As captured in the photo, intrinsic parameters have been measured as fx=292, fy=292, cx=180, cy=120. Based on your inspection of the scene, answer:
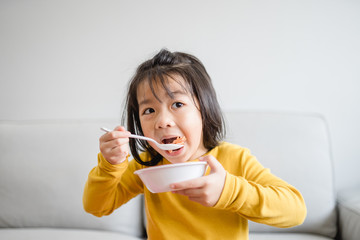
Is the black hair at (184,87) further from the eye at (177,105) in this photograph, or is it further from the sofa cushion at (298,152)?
the sofa cushion at (298,152)

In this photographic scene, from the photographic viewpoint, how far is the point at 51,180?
1.41 metres

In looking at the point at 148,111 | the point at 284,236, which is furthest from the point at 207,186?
the point at 284,236

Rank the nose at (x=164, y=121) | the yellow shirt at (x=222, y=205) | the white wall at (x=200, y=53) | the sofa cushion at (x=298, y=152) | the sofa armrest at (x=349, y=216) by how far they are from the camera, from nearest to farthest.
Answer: the yellow shirt at (x=222, y=205) < the nose at (x=164, y=121) < the sofa armrest at (x=349, y=216) < the sofa cushion at (x=298, y=152) < the white wall at (x=200, y=53)

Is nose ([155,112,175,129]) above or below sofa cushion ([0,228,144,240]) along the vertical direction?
above

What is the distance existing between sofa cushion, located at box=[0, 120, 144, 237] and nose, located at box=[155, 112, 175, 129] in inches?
28.8

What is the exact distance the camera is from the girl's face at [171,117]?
82 cm

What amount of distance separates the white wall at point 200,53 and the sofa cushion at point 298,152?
276 mm

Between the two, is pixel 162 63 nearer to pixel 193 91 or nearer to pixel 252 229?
pixel 193 91

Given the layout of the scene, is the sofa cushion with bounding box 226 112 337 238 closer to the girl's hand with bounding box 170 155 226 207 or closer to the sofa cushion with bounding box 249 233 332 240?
the sofa cushion with bounding box 249 233 332 240

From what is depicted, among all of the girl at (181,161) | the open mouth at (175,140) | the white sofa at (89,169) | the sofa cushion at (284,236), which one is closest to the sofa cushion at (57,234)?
the white sofa at (89,169)

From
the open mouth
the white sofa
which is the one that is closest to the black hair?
the open mouth

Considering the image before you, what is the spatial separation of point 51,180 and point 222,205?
1.05 meters

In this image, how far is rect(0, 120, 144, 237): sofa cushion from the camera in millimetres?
1368

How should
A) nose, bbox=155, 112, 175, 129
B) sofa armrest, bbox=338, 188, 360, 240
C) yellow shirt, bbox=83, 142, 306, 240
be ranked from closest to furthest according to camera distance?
yellow shirt, bbox=83, 142, 306, 240 < nose, bbox=155, 112, 175, 129 < sofa armrest, bbox=338, 188, 360, 240
